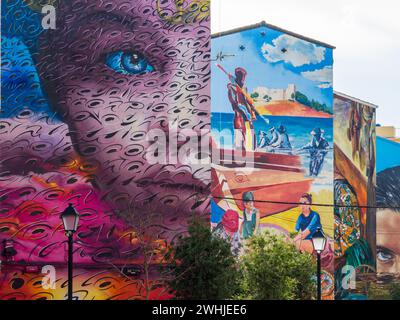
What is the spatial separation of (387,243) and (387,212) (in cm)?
209

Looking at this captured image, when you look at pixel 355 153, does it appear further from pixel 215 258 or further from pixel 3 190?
pixel 215 258

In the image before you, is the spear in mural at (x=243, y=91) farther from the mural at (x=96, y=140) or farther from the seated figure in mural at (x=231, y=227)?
the seated figure in mural at (x=231, y=227)

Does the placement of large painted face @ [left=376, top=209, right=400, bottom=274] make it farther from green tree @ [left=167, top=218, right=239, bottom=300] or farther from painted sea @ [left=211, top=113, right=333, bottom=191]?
green tree @ [left=167, top=218, right=239, bottom=300]

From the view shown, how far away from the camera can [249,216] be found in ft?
147

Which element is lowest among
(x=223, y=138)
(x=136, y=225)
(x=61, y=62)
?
(x=136, y=225)

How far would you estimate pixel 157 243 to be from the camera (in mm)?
39719

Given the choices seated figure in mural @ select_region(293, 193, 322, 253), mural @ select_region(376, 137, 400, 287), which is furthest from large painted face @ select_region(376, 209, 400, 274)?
seated figure in mural @ select_region(293, 193, 322, 253)

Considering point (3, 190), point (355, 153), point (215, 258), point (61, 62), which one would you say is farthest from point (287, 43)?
point (215, 258)

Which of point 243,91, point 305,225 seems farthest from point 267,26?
point 305,225

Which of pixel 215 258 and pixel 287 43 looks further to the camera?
pixel 287 43

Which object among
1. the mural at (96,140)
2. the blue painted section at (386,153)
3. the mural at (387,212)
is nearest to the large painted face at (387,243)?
the mural at (387,212)

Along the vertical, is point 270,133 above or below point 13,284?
above

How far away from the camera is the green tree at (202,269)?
88.5 feet
